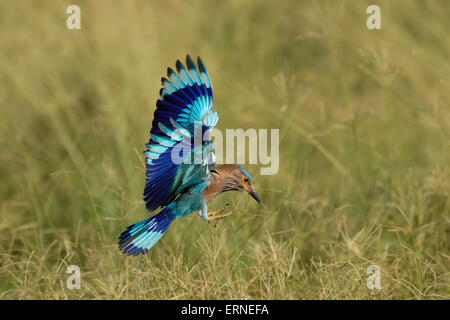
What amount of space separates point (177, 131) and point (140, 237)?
0.46 m

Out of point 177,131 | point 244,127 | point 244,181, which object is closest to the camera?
point 177,131

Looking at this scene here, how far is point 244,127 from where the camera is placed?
5.75 meters

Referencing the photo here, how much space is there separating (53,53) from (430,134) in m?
3.34

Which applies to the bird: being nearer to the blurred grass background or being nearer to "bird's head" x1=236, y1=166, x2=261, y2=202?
"bird's head" x1=236, y1=166, x2=261, y2=202

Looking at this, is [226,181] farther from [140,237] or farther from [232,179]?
[140,237]

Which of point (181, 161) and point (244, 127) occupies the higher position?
point (244, 127)

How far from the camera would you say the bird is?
2754mm

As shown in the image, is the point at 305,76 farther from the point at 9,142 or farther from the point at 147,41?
the point at 9,142

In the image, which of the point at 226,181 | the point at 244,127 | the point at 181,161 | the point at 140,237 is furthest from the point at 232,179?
the point at 244,127

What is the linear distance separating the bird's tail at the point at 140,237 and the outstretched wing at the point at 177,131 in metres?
0.09

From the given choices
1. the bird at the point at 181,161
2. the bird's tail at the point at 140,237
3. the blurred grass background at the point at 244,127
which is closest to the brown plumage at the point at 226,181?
the bird at the point at 181,161

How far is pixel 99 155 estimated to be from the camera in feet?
16.9

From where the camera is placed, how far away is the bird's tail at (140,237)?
2816mm
